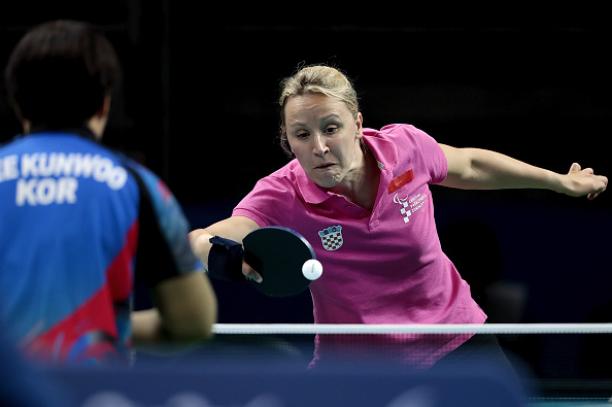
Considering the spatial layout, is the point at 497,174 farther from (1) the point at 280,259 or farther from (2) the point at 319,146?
(1) the point at 280,259

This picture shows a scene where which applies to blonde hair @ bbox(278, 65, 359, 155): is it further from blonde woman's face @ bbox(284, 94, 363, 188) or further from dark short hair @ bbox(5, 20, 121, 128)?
dark short hair @ bbox(5, 20, 121, 128)

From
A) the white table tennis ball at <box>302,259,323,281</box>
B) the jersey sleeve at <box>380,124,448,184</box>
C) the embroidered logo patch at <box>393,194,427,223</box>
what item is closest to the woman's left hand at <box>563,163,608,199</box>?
the jersey sleeve at <box>380,124,448,184</box>

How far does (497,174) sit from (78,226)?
2.32 m

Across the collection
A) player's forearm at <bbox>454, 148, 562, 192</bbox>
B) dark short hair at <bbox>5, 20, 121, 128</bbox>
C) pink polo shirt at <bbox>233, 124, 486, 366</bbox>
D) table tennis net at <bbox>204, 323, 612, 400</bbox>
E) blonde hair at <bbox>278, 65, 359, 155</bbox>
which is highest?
dark short hair at <bbox>5, 20, 121, 128</bbox>

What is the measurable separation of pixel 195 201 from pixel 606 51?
2584 millimetres

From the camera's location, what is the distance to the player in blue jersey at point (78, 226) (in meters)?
2.01

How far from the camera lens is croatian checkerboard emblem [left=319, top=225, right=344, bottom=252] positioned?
12.5 feet

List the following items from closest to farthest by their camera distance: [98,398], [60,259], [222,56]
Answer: [98,398]
[60,259]
[222,56]

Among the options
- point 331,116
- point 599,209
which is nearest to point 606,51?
point 599,209

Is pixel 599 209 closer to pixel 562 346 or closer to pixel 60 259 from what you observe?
pixel 562 346

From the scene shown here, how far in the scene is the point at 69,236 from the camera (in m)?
2.01

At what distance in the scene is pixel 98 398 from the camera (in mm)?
1683

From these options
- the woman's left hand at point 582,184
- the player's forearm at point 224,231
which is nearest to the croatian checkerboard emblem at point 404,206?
the player's forearm at point 224,231

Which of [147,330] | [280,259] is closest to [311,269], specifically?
[280,259]
